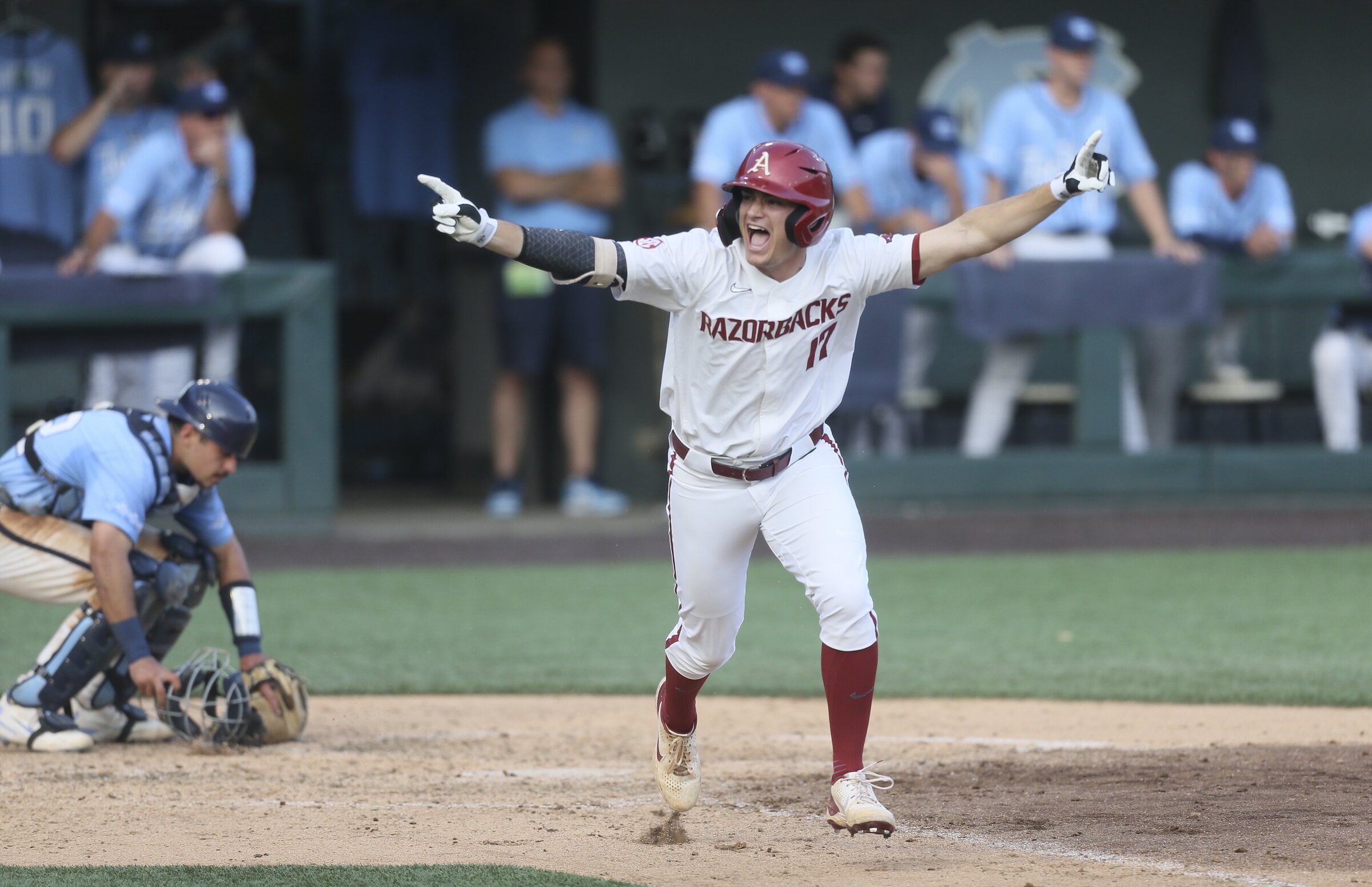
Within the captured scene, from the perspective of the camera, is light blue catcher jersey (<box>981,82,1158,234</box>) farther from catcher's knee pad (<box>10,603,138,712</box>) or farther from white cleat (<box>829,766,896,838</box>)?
white cleat (<box>829,766,896,838</box>)

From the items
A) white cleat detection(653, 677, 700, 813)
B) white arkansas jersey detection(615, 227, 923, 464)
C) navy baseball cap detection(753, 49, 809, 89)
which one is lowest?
white cleat detection(653, 677, 700, 813)

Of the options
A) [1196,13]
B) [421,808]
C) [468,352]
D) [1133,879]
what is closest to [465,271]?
[468,352]

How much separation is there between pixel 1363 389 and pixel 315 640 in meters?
6.01

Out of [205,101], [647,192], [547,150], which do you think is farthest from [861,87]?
[205,101]

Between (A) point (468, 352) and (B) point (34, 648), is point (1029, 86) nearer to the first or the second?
(A) point (468, 352)

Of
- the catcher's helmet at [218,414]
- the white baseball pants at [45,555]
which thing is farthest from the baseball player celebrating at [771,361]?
the white baseball pants at [45,555]

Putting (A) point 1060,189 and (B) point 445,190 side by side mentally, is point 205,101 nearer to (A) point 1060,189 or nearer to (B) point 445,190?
(B) point 445,190

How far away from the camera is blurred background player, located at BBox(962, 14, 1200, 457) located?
30.8 ft

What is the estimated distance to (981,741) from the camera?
544 centimetres

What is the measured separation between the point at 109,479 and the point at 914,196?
553cm

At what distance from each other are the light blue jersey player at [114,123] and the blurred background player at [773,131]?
9.02 ft

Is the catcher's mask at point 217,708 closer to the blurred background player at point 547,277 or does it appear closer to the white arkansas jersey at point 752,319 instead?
the white arkansas jersey at point 752,319

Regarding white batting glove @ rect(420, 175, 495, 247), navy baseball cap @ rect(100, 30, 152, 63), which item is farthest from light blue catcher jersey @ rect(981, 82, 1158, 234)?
white batting glove @ rect(420, 175, 495, 247)

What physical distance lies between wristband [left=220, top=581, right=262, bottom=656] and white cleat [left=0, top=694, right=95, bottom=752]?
0.50m
